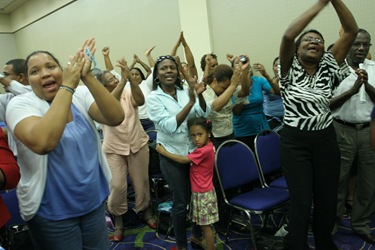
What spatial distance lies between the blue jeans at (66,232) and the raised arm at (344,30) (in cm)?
171

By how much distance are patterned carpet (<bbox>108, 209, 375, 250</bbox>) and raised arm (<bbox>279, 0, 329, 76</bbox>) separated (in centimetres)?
147

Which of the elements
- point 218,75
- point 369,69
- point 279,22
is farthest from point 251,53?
point 369,69

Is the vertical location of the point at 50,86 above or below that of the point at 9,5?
below

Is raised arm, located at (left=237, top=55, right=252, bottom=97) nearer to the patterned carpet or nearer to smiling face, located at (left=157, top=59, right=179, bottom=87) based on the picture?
smiling face, located at (left=157, top=59, right=179, bottom=87)

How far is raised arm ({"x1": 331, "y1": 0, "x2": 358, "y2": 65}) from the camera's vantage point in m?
1.80

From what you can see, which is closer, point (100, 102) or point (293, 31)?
point (100, 102)

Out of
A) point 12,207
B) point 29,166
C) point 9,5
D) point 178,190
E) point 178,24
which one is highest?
point 9,5

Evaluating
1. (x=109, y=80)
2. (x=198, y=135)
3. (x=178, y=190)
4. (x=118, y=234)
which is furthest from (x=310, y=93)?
(x=118, y=234)

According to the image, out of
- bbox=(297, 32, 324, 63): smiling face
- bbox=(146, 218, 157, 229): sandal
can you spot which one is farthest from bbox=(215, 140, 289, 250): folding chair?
bbox=(297, 32, 324, 63): smiling face

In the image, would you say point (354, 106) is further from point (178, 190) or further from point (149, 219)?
point (149, 219)

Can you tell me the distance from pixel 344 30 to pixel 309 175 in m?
0.94

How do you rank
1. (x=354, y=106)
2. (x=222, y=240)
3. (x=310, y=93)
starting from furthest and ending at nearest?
(x=222, y=240) < (x=354, y=106) < (x=310, y=93)

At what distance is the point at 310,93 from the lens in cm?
186

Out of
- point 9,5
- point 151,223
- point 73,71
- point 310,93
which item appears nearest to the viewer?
point 73,71
